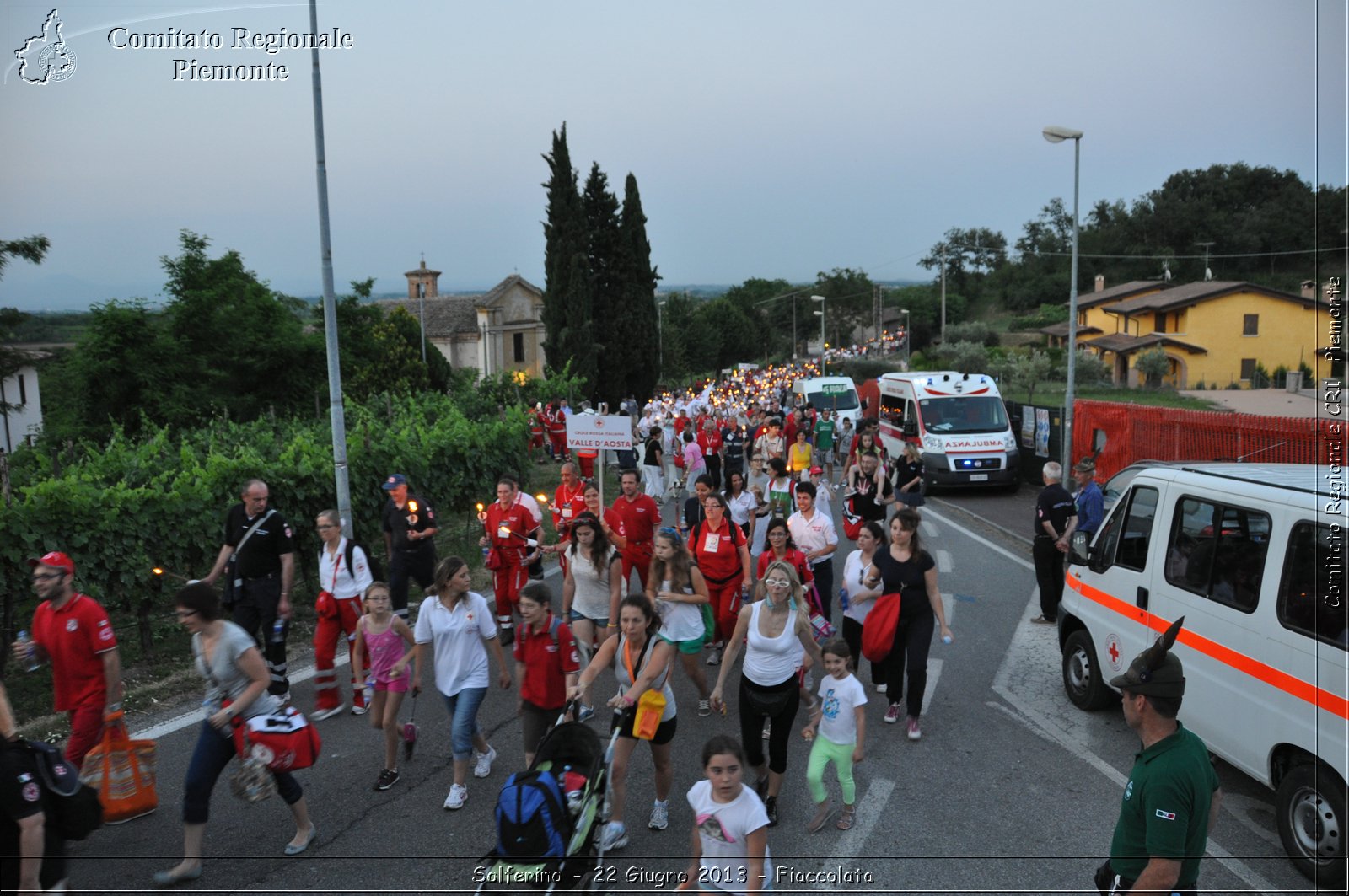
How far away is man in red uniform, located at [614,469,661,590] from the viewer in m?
8.15

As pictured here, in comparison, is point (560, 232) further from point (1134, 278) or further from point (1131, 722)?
point (1134, 278)

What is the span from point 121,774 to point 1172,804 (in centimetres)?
586

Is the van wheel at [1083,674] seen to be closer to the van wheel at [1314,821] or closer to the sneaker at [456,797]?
the van wheel at [1314,821]

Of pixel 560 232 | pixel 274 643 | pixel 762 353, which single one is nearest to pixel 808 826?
pixel 274 643

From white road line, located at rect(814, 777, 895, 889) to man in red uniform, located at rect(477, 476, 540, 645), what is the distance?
154 inches

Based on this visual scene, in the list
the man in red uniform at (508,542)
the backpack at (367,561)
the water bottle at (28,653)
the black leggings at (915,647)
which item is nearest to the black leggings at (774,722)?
the black leggings at (915,647)

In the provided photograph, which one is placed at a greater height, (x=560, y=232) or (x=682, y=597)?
(x=560, y=232)

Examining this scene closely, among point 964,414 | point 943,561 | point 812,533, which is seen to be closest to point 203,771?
point 812,533

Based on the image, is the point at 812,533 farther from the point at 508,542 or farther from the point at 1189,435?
the point at 1189,435

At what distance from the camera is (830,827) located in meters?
5.36

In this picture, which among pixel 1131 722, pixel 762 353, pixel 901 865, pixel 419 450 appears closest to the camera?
pixel 1131 722

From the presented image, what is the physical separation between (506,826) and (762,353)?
95547 millimetres

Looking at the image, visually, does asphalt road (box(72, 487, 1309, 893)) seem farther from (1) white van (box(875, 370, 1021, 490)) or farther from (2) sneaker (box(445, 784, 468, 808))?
(1) white van (box(875, 370, 1021, 490))

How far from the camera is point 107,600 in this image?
26.8 ft
